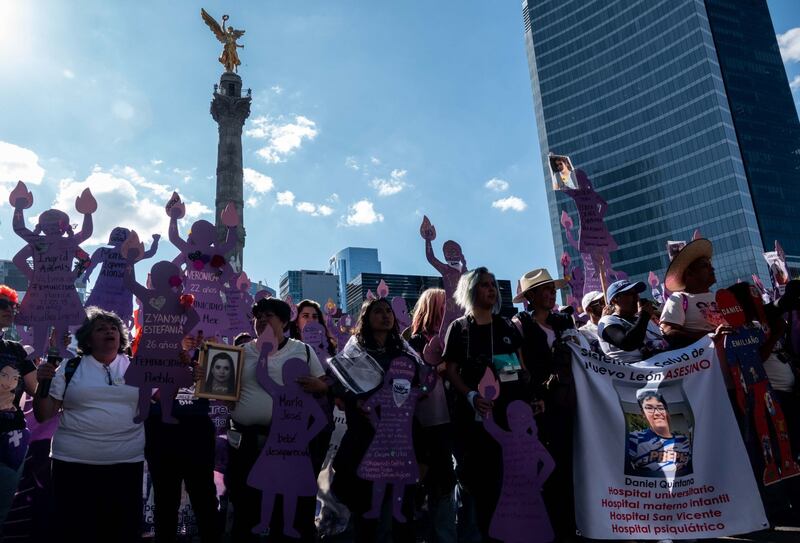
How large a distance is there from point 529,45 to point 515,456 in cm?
10241

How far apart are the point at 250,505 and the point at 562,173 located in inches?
231

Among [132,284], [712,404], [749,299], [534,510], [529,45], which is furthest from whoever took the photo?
[529,45]

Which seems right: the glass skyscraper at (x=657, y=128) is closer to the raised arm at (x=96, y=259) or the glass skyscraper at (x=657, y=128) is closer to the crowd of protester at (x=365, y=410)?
the crowd of protester at (x=365, y=410)

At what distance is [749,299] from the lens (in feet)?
13.8

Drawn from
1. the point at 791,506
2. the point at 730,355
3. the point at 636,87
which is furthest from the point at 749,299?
the point at 636,87

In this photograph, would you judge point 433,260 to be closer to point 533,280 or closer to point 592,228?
point 533,280

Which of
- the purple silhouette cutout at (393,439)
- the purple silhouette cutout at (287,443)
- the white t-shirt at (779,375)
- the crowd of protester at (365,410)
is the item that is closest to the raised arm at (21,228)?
the crowd of protester at (365,410)

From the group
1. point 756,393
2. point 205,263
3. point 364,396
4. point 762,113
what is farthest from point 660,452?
point 762,113

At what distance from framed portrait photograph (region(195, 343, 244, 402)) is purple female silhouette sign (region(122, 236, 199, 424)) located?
24 centimetres

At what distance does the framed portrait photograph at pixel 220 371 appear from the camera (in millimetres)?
3385

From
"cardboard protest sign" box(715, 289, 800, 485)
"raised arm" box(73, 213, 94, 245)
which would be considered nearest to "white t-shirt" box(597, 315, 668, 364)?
"cardboard protest sign" box(715, 289, 800, 485)

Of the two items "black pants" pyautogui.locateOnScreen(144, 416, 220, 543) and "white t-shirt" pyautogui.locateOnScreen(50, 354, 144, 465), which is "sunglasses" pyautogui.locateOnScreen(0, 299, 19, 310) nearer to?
"white t-shirt" pyautogui.locateOnScreen(50, 354, 144, 465)

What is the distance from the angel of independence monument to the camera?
2767cm

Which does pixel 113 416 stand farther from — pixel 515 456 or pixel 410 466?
pixel 515 456
